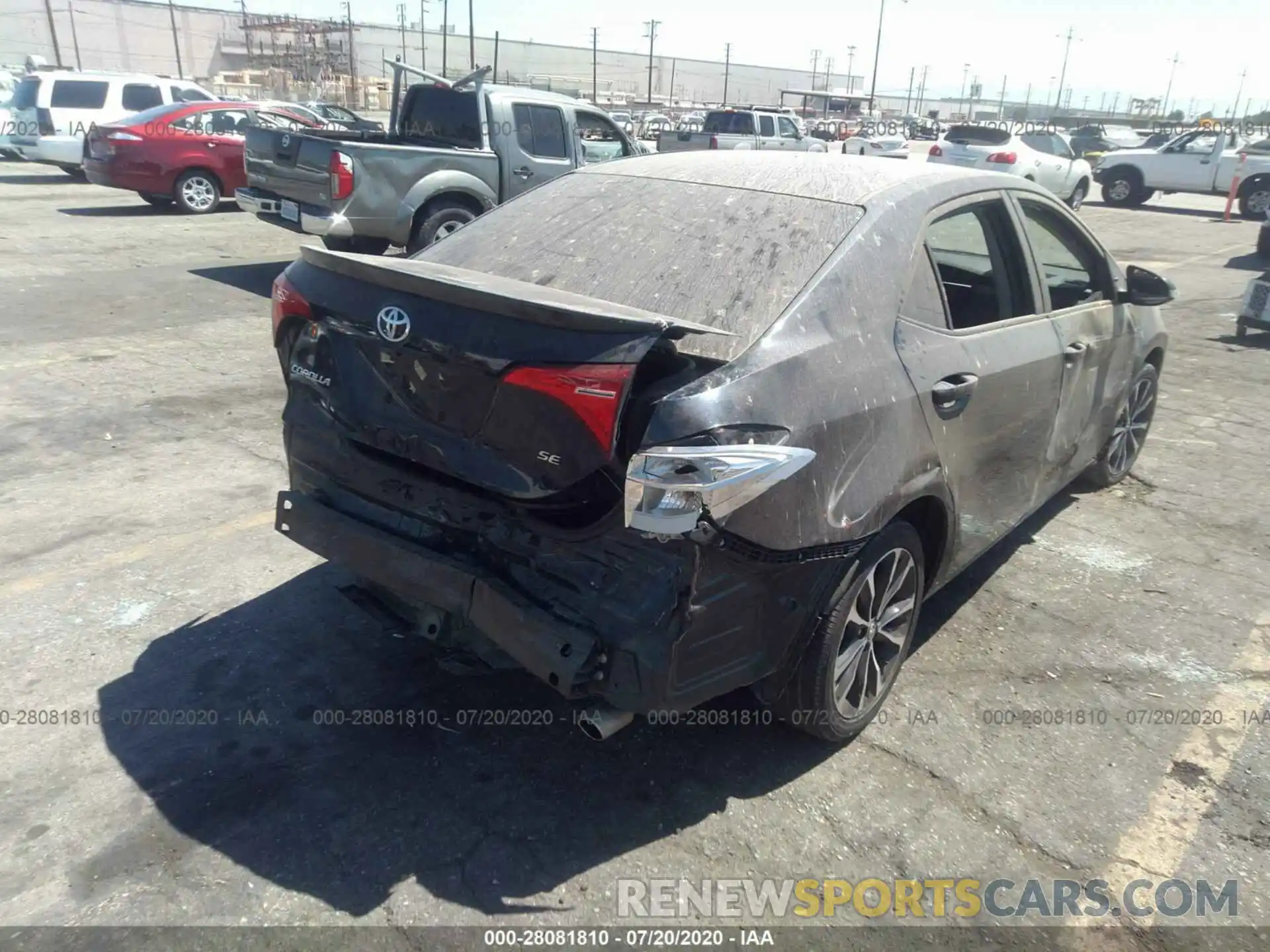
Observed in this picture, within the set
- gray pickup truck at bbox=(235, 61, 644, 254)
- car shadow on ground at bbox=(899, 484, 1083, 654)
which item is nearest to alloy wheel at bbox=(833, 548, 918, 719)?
car shadow on ground at bbox=(899, 484, 1083, 654)

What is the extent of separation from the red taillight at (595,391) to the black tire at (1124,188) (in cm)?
2480

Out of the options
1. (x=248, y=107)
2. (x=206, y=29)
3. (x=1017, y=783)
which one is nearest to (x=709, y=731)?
(x=1017, y=783)

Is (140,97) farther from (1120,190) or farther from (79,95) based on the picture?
(1120,190)

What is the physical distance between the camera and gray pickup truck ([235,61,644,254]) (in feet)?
30.6

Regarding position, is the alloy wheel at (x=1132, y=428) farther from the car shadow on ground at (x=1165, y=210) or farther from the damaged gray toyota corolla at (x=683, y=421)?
the car shadow on ground at (x=1165, y=210)

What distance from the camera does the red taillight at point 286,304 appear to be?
3.06 metres

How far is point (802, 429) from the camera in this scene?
8.50ft

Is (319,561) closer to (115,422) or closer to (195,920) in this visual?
(195,920)

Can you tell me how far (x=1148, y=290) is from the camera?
4.54m

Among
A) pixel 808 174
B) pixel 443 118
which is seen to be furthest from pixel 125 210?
pixel 808 174

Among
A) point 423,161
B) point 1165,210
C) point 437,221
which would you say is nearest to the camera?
point 423,161

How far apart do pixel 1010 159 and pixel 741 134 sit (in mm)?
7710

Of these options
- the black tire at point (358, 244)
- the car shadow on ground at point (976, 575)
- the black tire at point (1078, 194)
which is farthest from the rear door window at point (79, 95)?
the black tire at point (1078, 194)

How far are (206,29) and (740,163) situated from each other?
3793 inches
